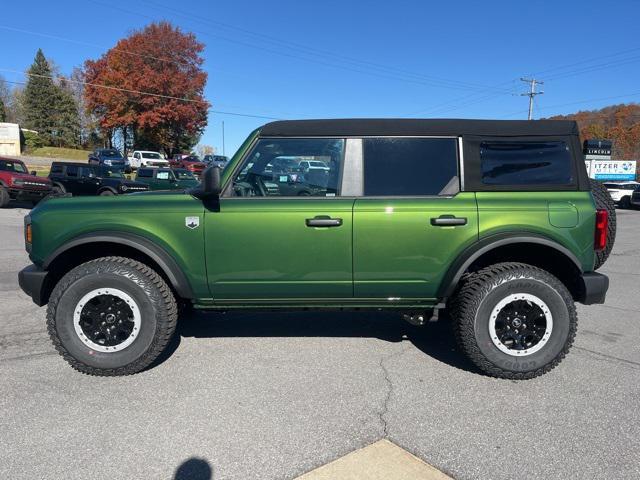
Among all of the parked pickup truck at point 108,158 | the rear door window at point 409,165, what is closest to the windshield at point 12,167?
the rear door window at point 409,165

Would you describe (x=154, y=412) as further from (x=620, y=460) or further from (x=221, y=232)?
(x=620, y=460)

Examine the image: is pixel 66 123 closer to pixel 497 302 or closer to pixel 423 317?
pixel 423 317

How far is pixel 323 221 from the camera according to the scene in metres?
3.53

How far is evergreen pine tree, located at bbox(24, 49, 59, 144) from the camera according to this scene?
60.2 meters

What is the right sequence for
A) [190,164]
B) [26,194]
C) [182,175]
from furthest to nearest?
[190,164] → [182,175] → [26,194]

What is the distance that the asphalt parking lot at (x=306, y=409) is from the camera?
2.59 meters

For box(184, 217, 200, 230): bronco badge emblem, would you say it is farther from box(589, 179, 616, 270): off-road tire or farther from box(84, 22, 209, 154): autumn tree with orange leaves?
box(84, 22, 209, 154): autumn tree with orange leaves

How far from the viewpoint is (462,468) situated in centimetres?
254

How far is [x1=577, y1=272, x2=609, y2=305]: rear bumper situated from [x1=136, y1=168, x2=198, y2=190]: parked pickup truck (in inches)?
531

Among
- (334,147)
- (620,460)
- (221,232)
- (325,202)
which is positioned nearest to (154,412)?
(221,232)

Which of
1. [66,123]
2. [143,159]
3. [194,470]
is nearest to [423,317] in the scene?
[194,470]

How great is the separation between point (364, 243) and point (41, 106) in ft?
226

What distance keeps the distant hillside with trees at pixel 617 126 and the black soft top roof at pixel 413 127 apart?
247 feet

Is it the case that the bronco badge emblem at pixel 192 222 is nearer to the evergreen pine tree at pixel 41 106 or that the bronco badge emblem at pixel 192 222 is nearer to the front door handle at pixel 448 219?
the front door handle at pixel 448 219
